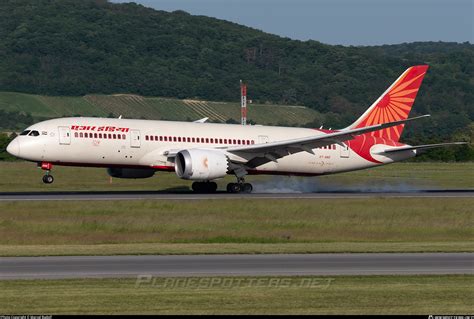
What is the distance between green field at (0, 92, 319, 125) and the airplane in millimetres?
97819

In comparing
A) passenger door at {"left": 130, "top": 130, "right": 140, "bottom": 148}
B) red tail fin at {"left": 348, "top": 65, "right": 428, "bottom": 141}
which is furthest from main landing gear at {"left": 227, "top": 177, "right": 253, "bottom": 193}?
red tail fin at {"left": 348, "top": 65, "right": 428, "bottom": 141}

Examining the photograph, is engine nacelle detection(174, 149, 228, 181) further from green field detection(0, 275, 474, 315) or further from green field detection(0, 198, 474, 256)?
green field detection(0, 275, 474, 315)

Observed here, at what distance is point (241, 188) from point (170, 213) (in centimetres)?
1177

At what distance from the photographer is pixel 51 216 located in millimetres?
39438

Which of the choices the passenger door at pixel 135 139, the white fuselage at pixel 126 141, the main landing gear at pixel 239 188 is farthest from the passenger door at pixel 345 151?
the passenger door at pixel 135 139

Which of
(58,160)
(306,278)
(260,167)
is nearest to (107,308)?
(306,278)

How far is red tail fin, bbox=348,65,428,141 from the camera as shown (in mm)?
57375

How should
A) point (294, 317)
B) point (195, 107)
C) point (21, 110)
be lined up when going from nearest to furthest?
point (294, 317), point (21, 110), point (195, 107)

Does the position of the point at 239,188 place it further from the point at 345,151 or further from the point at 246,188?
the point at 345,151

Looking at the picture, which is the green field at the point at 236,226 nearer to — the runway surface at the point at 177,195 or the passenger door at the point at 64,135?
the runway surface at the point at 177,195

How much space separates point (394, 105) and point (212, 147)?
12071 millimetres

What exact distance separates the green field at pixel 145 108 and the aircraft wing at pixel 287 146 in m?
102

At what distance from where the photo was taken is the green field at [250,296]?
19312mm

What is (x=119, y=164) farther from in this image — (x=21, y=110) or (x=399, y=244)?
(x=21, y=110)
